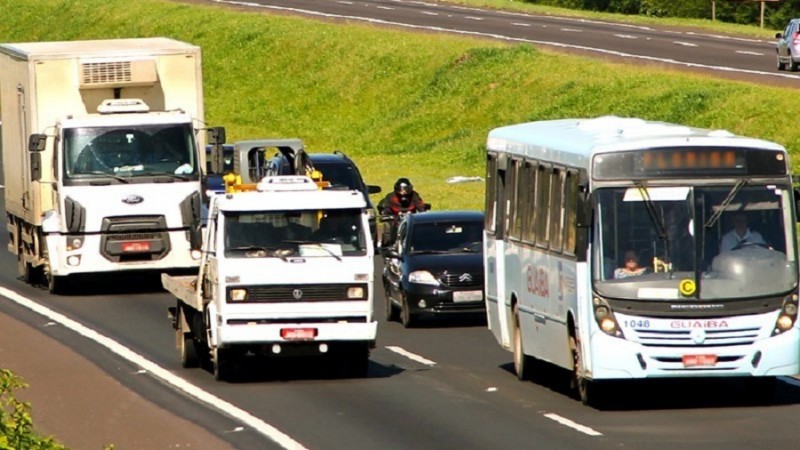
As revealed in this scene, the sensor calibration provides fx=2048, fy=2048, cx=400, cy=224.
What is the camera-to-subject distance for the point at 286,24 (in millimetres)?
79250

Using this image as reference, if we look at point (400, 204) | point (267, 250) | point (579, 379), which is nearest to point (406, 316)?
point (267, 250)

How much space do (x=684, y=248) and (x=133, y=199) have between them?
14.3 meters

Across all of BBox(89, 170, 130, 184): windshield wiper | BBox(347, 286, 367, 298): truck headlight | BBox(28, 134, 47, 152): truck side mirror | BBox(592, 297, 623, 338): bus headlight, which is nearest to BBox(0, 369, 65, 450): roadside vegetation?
BBox(592, 297, 623, 338): bus headlight

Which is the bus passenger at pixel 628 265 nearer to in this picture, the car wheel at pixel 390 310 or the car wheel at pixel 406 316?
the car wheel at pixel 406 316

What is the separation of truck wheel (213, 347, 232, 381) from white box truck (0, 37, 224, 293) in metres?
8.23

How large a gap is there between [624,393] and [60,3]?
73.5 meters

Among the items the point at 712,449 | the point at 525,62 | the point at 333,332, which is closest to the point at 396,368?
the point at 333,332

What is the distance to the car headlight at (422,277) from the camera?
2803cm

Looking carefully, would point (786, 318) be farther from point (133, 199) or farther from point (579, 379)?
point (133, 199)

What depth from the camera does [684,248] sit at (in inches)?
766

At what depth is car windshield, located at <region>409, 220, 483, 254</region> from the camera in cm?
2903

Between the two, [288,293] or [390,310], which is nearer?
[288,293]

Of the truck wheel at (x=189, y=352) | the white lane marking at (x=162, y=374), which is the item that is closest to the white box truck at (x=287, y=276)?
the white lane marking at (x=162, y=374)

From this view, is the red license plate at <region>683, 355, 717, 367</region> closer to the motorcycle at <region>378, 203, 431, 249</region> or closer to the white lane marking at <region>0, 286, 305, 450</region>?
the white lane marking at <region>0, 286, 305, 450</region>
